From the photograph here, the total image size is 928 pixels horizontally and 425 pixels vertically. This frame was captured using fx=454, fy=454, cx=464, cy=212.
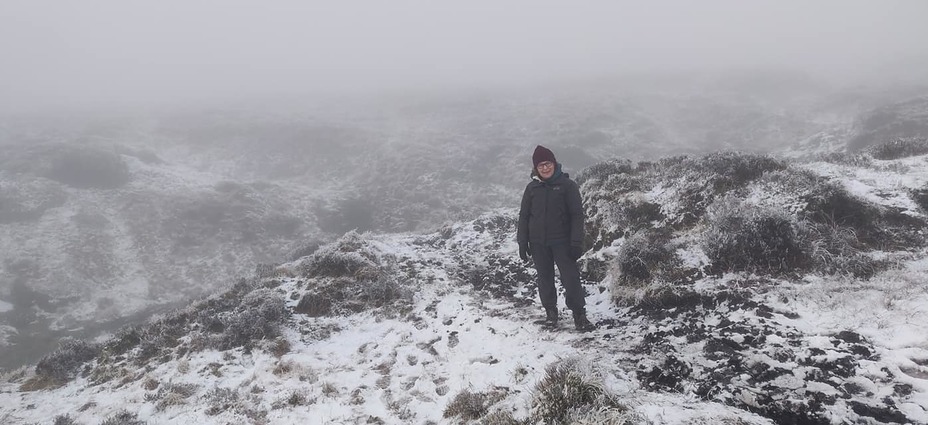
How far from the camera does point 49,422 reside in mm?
7148

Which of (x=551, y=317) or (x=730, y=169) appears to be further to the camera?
(x=730, y=169)

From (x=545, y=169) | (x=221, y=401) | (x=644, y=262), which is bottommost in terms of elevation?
(x=221, y=401)

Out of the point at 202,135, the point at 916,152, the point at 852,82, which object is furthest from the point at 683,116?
the point at 202,135

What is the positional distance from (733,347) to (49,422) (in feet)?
33.5

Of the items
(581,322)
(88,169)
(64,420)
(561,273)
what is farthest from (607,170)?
(88,169)

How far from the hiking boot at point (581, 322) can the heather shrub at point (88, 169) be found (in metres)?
40.1

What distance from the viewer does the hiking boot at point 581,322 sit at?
7.59 meters

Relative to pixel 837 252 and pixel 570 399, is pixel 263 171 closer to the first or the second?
pixel 570 399

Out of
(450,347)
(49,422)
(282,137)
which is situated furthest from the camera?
(282,137)

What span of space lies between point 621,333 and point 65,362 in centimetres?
1086

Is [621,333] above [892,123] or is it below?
below

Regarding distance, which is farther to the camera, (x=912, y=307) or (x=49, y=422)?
(x=49, y=422)

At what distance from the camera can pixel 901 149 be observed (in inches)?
488

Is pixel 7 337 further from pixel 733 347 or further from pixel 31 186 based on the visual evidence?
pixel 733 347
